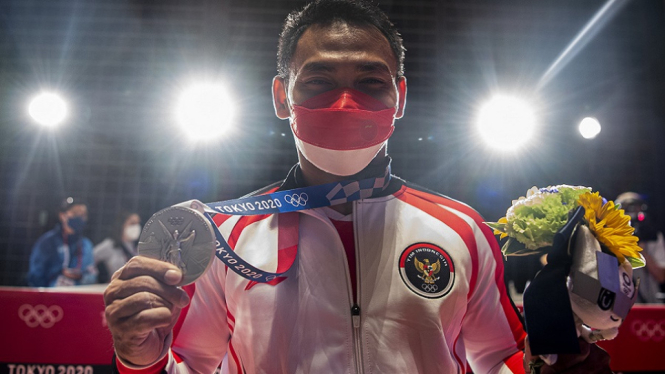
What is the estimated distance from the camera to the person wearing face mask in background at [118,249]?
539 centimetres

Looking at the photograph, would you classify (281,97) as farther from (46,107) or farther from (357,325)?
(46,107)

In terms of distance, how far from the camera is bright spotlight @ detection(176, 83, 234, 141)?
521cm

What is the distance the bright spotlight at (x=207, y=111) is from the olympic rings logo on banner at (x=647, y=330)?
13.5 feet

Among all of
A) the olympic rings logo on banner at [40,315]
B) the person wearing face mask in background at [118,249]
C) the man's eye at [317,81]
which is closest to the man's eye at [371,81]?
the man's eye at [317,81]

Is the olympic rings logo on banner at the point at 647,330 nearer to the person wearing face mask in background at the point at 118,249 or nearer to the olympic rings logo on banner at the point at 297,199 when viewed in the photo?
the olympic rings logo on banner at the point at 297,199

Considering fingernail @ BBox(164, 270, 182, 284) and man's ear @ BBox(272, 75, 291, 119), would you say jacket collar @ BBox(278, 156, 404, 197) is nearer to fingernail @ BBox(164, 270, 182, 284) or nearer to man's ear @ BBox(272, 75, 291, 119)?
man's ear @ BBox(272, 75, 291, 119)

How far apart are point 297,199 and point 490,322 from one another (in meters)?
0.61

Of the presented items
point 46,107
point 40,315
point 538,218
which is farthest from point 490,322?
point 46,107

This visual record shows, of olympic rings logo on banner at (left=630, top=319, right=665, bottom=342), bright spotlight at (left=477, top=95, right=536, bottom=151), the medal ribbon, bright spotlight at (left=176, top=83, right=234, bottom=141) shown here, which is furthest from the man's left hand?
bright spotlight at (left=176, top=83, right=234, bottom=141)

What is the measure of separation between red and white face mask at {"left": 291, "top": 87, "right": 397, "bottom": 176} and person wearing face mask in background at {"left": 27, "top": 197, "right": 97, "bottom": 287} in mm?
4542

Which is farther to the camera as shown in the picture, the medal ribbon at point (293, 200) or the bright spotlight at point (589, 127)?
the bright spotlight at point (589, 127)

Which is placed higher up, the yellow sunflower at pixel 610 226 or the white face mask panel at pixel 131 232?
the white face mask panel at pixel 131 232

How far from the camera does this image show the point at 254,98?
17.1ft

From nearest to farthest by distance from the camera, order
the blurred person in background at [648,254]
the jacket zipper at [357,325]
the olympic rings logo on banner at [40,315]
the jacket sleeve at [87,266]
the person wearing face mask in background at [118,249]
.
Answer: the jacket zipper at [357,325], the olympic rings logo on banner at [40,315], the blurred person in background at [648,254], the jacket sleeve at [87,266], the person wearing face mask in background at [118,249]
